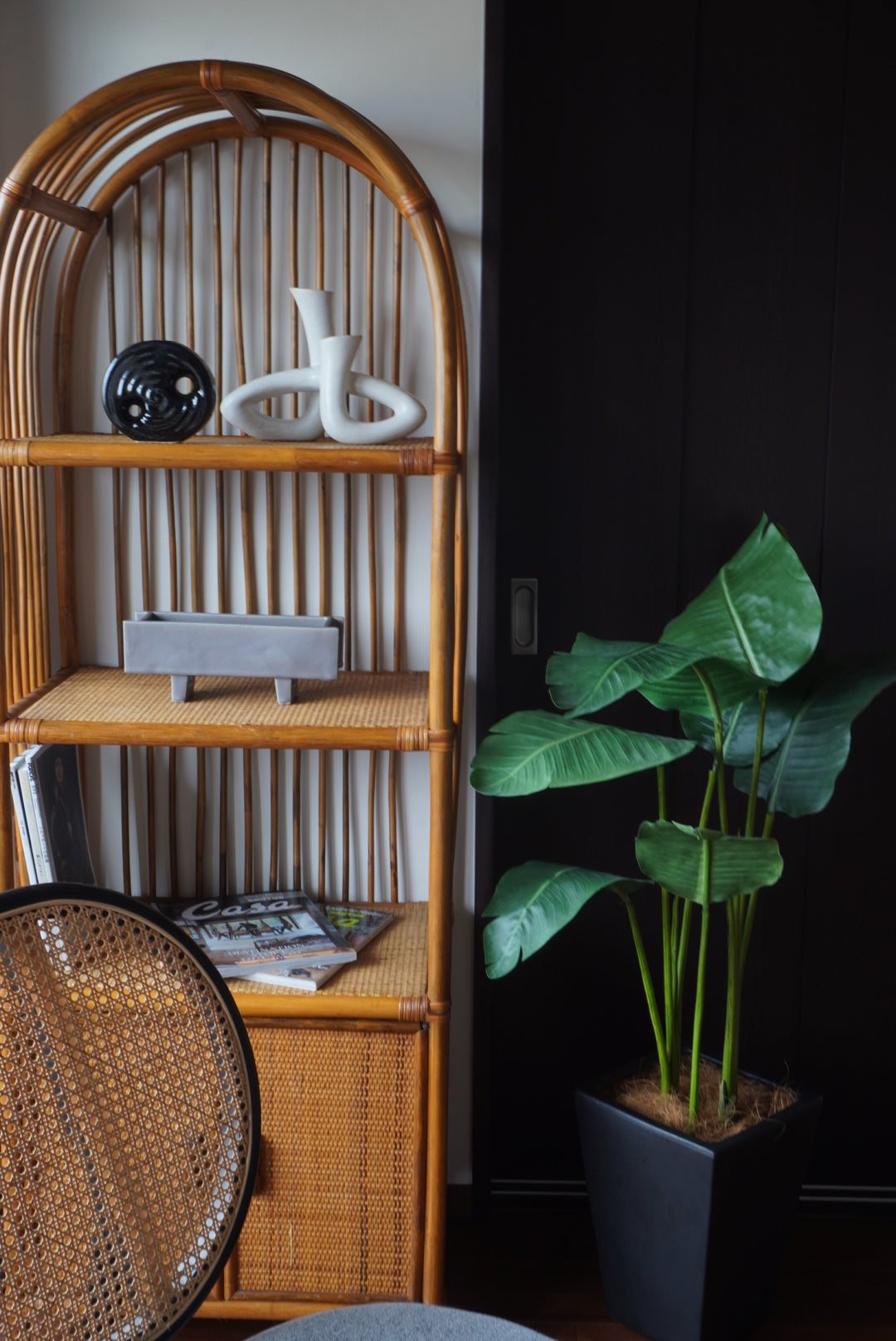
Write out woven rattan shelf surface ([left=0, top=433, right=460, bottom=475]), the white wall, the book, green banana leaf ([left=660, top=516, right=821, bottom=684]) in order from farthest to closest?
1. the white wall
2. the book
3. woven rattan shelf surface ([left=0, top=433, right=460, bottom=475])
4. green banana leaf ([left=660, top=516, right=821, bottom=684])

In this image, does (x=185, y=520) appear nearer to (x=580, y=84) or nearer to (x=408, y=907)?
(x=408, y=907)

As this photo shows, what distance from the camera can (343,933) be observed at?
5.50 feet

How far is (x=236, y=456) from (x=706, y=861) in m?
0.76

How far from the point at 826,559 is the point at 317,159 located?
101cm

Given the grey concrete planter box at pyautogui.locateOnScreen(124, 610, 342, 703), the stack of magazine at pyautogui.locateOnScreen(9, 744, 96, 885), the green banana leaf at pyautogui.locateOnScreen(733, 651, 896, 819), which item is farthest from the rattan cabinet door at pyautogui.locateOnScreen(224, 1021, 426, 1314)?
the green banana leaf at pyautogui.locateOnScreen(733, 651, 896, 819)

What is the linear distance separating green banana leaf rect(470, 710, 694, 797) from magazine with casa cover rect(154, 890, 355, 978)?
40cm

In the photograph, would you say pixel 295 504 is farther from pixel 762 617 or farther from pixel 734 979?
pixel 734 979

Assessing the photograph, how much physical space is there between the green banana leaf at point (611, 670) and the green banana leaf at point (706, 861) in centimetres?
18

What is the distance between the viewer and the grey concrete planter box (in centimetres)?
153

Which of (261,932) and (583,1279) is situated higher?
(261,932)

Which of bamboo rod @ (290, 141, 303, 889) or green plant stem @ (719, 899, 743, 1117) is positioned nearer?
green plant stem @ (719, 899, 743, 1117)

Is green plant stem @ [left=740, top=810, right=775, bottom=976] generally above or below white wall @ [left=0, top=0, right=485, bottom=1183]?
below

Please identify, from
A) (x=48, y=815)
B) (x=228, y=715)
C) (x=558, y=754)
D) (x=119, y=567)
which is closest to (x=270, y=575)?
(x=119, y=567)

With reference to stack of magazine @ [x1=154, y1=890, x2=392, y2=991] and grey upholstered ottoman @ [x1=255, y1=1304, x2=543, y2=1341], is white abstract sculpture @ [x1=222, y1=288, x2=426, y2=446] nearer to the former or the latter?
stack of magazine @ [x1=154, y1=890, x2=392, y2=991]
